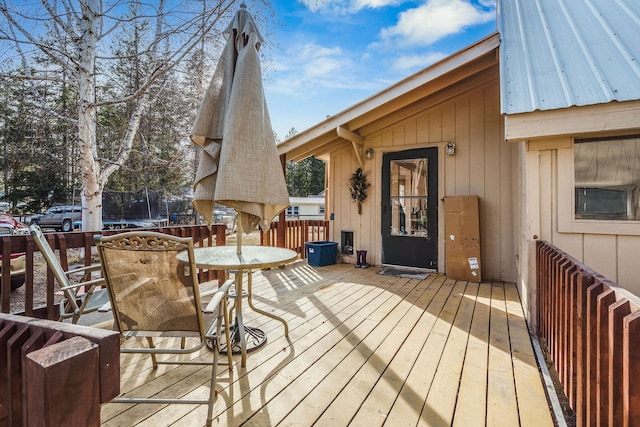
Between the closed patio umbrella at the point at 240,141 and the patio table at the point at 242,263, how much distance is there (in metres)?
0.25

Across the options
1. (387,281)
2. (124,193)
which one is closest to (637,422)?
(387,281)

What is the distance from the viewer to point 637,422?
881mm

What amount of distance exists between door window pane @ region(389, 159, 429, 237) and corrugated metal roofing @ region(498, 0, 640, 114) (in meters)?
2.16

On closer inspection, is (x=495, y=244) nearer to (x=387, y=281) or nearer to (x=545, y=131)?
(x=387, y=281)

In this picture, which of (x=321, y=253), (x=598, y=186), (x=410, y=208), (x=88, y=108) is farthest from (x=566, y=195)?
(x=88, y=108)

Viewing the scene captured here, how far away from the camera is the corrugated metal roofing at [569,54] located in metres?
2.59

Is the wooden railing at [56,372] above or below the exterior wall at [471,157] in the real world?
below

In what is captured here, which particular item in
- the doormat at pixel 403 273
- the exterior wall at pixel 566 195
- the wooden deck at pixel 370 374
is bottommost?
the wooden deck at pixel 370 374

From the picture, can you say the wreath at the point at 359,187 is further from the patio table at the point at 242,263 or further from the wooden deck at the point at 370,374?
the patio table at the point at 242,263

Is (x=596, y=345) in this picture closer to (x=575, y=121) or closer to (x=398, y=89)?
(x=575, y=121)

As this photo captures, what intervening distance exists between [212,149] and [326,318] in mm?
1924

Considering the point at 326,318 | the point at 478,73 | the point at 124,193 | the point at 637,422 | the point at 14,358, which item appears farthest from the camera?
the point at 124,193

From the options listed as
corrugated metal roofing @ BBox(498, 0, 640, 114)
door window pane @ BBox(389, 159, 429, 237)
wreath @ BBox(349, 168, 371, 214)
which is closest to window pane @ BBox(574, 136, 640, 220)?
corrugated metal roofing @ BBox(498, 0, 640, 114)

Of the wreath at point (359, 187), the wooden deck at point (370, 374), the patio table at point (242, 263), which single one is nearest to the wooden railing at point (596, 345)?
the wooden deck at point (370, 374)
